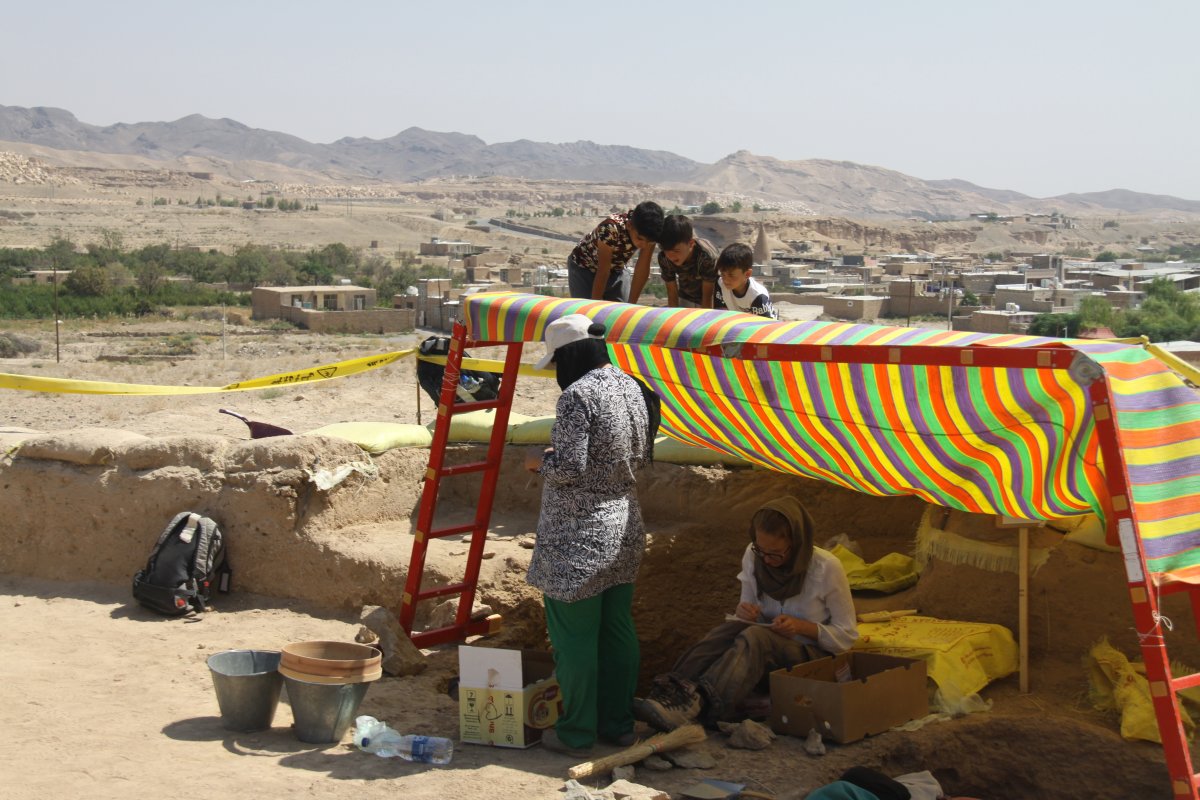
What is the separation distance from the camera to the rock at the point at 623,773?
14.7 ft

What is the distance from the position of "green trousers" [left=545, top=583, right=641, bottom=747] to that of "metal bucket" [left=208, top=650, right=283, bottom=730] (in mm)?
1139

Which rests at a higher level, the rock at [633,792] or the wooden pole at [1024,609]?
the wooden pole at [1024,609]

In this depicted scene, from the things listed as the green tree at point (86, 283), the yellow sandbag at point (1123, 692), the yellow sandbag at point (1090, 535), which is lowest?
the green tree at point (86, 283)

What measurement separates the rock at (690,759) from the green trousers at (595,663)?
248mm

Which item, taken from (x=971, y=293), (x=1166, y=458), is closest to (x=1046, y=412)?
(x=1166, y=458)

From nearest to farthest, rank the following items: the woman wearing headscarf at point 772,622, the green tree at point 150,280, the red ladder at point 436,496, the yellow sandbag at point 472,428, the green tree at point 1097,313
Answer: the woman wearing headscarf at point 772,622, the red ladder at point 436,496, the yellow sandbag at point 472,428, the green tree at point 1097,313, the green tree at point 150,280

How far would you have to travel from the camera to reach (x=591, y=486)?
4.66 meters

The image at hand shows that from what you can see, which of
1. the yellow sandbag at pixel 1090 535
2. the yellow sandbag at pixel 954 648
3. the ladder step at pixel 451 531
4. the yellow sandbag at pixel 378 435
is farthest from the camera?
the yellow sandbag at pixel 378 435

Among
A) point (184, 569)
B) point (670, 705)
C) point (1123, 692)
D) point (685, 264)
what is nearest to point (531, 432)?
point (685, 264)

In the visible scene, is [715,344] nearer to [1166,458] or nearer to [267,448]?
[1166,458]

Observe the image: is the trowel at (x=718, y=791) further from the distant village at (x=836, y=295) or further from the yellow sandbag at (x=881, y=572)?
the distant village at (x=836, y=295)

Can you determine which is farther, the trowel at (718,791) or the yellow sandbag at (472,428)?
the yellow sandbag at (472,428)

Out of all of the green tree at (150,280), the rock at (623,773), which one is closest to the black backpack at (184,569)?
the rock at (623,773)

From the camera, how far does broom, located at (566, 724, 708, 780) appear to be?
14.7 ft
